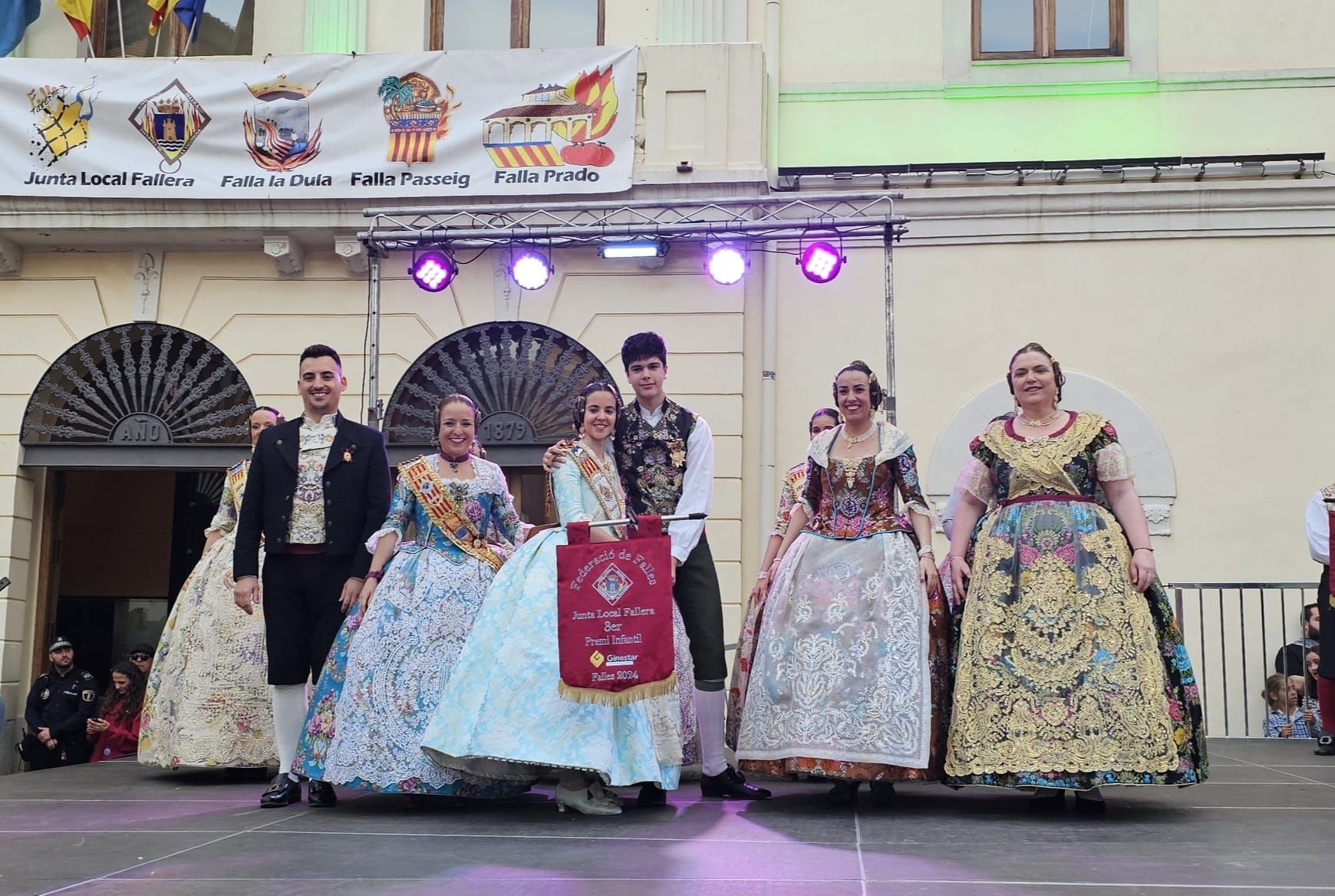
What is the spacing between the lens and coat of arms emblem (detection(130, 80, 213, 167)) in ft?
33.9

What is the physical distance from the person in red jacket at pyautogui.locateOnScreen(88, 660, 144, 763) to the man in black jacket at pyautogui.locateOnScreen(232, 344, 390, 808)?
4872mm

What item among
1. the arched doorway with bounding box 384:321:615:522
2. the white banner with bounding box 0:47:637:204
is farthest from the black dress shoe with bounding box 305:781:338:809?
the white banner with bounding box 0:47:637:204

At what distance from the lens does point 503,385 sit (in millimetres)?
10406

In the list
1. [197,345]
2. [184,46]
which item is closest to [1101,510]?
[197,345]

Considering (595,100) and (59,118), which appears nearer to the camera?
(595,100)

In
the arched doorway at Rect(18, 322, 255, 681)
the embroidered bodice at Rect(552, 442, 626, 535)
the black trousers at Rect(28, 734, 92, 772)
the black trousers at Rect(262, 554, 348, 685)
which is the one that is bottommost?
the black trousers at Rect(28, 734, 92, 772)

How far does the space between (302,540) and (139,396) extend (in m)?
6.12

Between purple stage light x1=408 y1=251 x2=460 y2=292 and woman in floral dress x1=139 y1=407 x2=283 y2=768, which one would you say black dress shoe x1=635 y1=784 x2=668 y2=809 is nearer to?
woman in floral dress x1=139 y1=407 x2=283 y2=768

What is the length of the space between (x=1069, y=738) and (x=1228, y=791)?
1.26 meters

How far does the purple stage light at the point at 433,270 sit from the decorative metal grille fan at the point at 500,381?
149cm

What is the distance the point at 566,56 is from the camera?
400 inches

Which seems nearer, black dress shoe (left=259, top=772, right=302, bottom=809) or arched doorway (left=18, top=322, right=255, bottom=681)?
black dress shoe (left=259, top=772, right=302, bottom=809)

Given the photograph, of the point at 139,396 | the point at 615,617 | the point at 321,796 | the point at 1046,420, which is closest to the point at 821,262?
the point at 1046,420

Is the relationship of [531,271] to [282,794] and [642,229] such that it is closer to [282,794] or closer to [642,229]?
[642,229]
